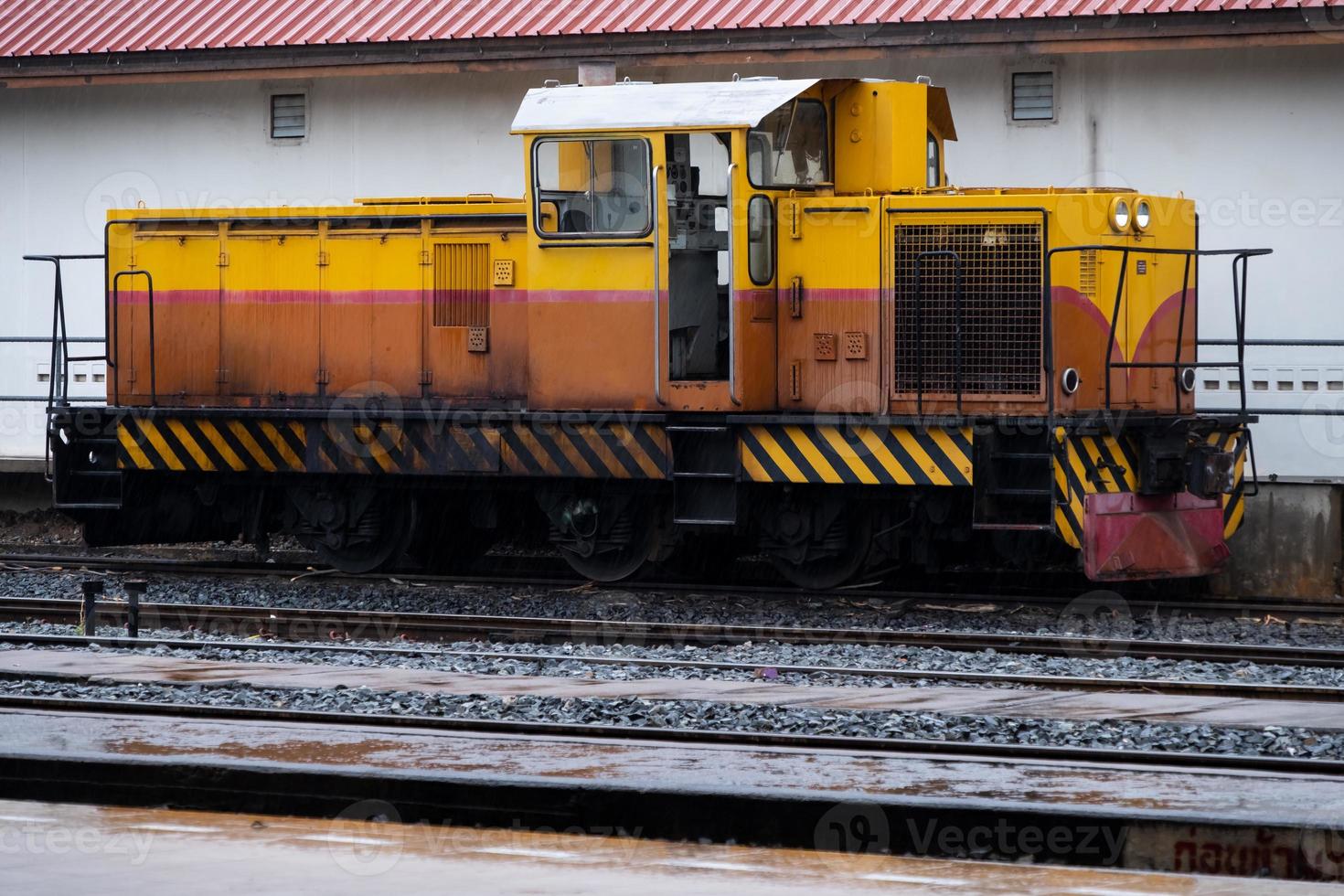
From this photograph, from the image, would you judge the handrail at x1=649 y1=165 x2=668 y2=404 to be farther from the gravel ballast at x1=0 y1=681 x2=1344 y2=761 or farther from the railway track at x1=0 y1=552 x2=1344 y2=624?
the gravel ballast at x1=0 y1=681 x2=1344 y2=761

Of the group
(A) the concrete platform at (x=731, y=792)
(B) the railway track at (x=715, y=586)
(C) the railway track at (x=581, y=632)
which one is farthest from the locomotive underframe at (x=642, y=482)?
(A) the concrete platform at (x=731, y=792)

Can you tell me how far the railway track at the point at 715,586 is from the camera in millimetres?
12352

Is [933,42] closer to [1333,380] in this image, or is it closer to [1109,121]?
[1109,121]

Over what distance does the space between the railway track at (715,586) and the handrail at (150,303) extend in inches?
58.9

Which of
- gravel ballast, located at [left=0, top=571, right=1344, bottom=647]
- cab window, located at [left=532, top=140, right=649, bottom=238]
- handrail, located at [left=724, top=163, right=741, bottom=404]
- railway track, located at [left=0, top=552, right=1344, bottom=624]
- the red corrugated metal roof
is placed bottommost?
gravel ballast, located at [left=0, top=571, right=1344, bottom=647]

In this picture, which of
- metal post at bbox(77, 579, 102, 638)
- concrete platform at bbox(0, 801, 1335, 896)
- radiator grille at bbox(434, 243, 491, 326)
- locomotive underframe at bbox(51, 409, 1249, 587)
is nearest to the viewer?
concrete platform at bbox(0, 801, 1335, 896)

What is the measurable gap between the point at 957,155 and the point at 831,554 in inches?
175

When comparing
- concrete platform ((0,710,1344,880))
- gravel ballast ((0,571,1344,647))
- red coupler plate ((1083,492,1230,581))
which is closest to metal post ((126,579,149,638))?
gravel ballast ((0,571,1344,647))

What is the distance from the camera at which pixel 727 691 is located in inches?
338

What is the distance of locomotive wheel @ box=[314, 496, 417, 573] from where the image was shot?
46.3ft

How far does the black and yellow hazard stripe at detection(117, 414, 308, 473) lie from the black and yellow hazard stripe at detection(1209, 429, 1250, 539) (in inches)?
267

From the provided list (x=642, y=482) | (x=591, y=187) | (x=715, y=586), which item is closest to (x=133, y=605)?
(x=642, y=482)

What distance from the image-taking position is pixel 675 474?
1240 cm

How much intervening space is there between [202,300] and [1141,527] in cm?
753
